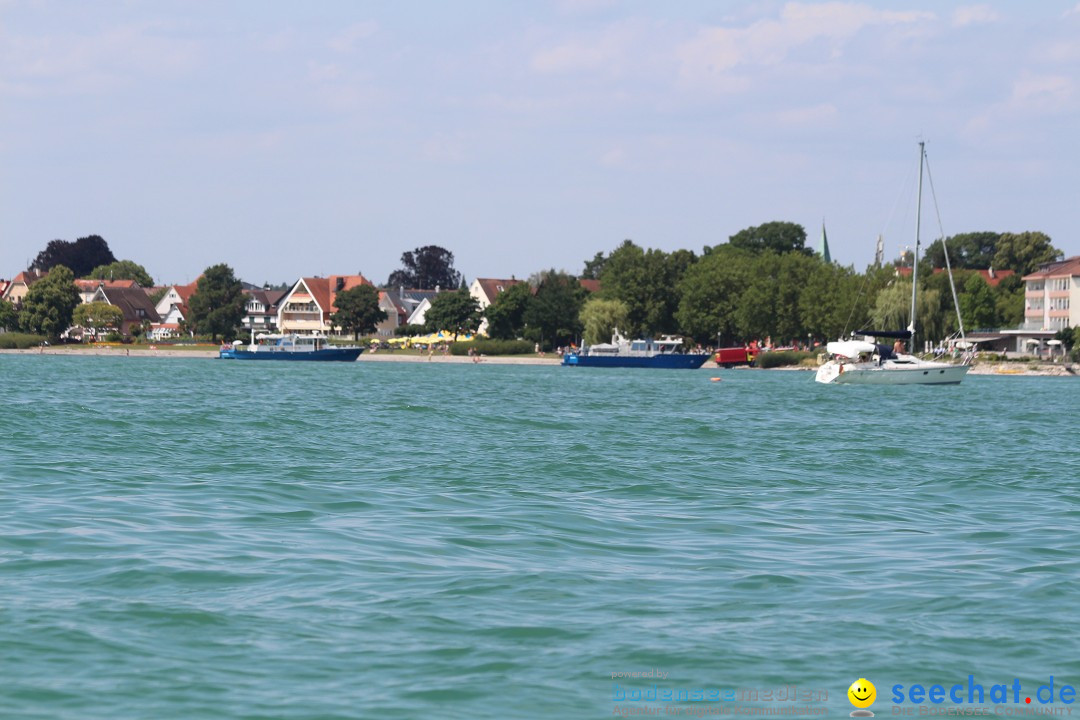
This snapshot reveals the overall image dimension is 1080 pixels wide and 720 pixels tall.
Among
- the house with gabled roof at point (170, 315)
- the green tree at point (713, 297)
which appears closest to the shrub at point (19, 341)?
the house with gabled roof at point (170, 315)

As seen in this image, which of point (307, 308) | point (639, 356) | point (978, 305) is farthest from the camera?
point (307, 308)

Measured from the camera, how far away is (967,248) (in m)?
187

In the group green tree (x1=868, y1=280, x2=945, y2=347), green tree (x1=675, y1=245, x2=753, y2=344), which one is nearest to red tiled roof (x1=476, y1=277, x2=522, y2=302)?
green tree (x1=675, y1=245, x2=753, y2=344)

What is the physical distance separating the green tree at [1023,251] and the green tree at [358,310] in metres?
77.6

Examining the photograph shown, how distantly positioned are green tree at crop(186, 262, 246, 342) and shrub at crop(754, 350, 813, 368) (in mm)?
75591

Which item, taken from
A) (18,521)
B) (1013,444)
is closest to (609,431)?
(1013,444)

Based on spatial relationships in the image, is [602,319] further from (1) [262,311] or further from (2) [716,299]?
(1) [262,311]

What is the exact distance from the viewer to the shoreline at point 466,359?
334 feet

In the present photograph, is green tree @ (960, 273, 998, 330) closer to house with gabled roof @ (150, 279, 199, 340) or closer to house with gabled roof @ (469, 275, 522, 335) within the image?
house with gabled roof @ (469, 275, 522, 335)

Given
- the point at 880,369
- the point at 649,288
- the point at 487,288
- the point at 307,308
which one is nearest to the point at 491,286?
the point at 487,288

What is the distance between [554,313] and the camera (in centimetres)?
14125

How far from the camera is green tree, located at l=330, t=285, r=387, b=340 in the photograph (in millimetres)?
168125

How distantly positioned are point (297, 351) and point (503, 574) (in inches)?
4629

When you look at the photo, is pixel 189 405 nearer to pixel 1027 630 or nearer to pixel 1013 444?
pixel 1013 444
